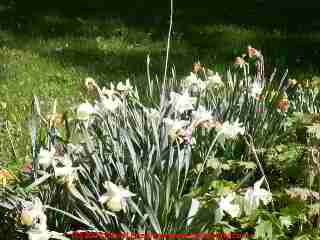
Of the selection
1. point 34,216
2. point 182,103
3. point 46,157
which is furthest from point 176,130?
point 34,216

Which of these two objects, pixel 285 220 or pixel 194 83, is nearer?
pixel 285 220

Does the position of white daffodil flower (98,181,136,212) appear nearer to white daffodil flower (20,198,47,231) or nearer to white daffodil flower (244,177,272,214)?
white daffodil flower (20,198,47,231)

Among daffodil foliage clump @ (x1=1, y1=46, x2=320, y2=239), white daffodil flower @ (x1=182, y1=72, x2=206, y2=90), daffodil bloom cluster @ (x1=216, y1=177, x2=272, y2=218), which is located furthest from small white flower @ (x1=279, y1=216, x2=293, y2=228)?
white daffodil flower @ (x1=182, y1=72, x2=206, y2=90)

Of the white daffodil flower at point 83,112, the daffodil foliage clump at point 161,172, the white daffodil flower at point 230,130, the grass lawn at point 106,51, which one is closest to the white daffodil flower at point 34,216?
the daffodil foliage clump at point 161,172

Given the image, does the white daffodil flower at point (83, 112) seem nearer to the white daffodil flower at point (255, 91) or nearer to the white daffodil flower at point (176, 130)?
the white daffodil flower at point (176, 130)

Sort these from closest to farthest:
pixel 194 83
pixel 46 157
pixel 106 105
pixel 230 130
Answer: pixel 46 157 < pixel 230 130 < pixel 106 105 < pixel 194 83

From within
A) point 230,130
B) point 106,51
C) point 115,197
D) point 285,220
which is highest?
point 230,130

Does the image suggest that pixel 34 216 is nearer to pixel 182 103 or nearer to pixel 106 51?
pixel 182 103

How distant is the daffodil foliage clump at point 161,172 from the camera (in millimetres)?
2299

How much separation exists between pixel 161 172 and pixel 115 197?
0.39m

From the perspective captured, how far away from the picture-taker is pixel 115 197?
2191mm

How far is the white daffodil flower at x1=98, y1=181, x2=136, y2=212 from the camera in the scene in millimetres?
2183

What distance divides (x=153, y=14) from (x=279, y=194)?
5872 millimetres

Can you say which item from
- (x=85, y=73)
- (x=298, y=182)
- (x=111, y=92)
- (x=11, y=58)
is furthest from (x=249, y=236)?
(x=11, y=58)
